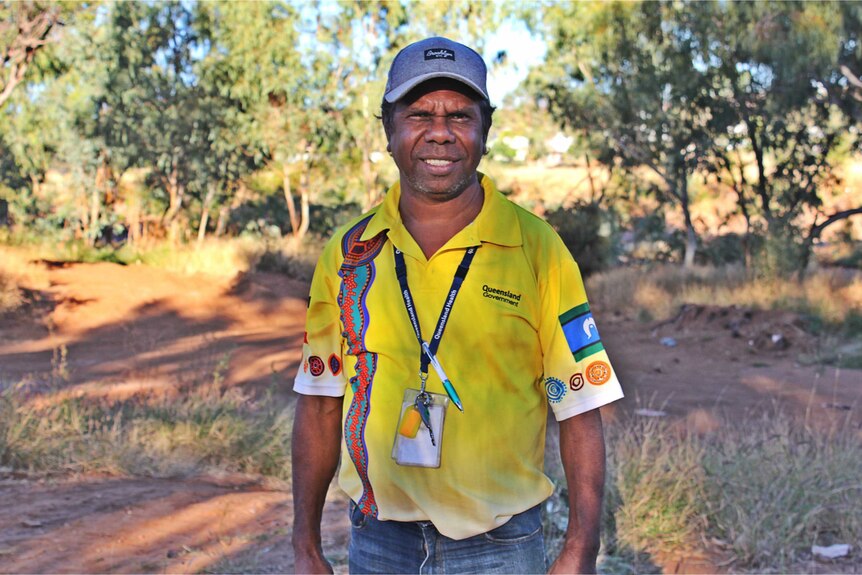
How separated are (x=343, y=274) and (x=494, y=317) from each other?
1.25ft

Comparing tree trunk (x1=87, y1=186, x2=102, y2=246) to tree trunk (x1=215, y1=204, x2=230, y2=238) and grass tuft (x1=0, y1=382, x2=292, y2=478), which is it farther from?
grass tuft (x1=0, y1=382, x2=292, y2=478)

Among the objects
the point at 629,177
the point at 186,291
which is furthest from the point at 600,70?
the point at 186,291

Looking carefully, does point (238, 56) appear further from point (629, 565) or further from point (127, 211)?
point (629, 565)

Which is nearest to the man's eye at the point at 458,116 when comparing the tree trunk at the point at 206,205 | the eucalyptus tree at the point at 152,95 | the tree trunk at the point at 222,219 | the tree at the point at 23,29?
the tree at the point at 23,29

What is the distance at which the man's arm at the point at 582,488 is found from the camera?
2115 mm

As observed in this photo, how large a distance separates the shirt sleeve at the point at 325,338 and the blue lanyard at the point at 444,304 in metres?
0.19

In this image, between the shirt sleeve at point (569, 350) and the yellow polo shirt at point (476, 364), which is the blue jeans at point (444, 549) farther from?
the shirt sleeve at point (569, 350)

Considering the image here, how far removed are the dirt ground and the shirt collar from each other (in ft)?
9.61

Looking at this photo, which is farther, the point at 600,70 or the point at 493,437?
the point at 600,70

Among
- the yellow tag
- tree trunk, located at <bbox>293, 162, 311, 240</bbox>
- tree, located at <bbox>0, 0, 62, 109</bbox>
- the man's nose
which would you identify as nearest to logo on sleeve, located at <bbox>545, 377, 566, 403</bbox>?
the yellow tag

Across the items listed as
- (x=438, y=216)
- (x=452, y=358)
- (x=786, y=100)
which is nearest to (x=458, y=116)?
(x=438, y=216)

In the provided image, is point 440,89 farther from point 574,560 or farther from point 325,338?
point 574,560

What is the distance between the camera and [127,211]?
2388cm

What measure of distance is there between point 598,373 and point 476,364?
270mm
